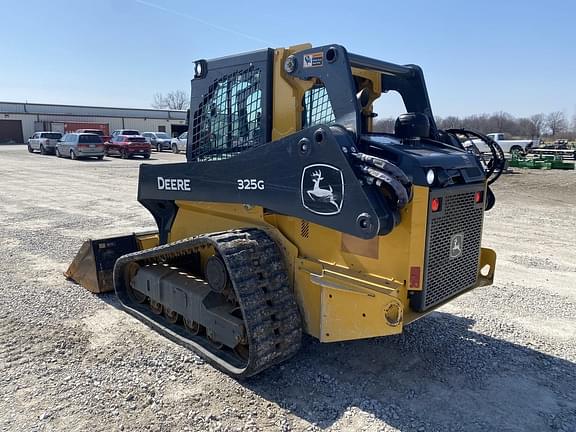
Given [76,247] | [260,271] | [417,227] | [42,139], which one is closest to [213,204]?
[260,271]

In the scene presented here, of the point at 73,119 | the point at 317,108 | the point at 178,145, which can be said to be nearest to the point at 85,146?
the point at 178,145

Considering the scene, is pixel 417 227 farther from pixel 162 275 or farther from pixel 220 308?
pixel 162 275

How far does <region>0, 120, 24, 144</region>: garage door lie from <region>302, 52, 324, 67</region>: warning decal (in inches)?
2236

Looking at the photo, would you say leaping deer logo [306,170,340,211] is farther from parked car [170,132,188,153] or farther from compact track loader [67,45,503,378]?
parked car [170,132,188,153]

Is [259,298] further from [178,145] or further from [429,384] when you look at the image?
[178,145]

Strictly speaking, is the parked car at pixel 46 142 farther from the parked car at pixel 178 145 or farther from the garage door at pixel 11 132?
the garage door at pixel 11 132

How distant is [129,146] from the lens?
29.3 meters

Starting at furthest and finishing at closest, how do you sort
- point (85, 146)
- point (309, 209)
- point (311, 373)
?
point (85, 146)
point (311, 373)
point (309, 209)

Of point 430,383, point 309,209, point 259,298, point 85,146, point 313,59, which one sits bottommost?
point 430,383

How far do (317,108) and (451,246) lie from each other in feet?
4.85

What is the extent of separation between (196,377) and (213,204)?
1533mm

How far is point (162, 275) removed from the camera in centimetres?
469

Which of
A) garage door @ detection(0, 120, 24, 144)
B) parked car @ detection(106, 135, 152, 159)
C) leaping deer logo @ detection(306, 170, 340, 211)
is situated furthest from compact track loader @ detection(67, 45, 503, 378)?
garage door @ detection(0, 120, 24, 144)

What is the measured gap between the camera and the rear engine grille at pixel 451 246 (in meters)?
3.38
